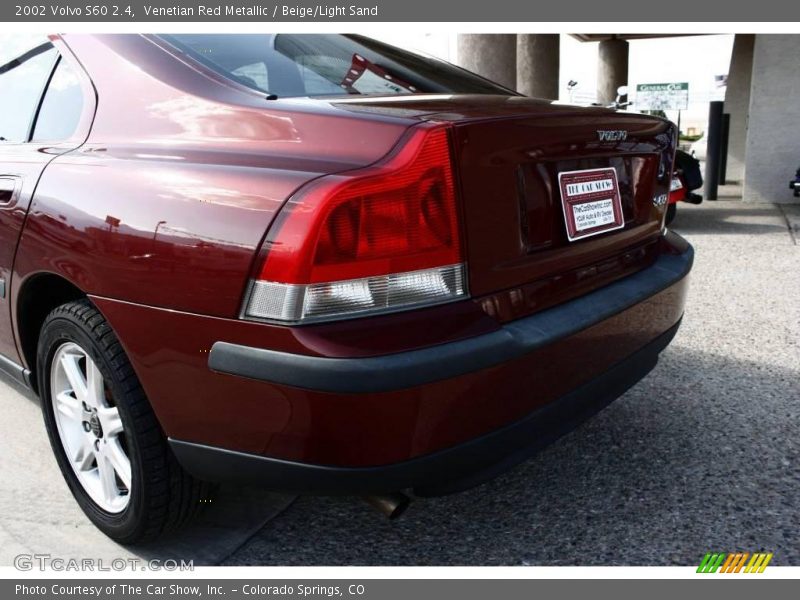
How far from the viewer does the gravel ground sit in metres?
2.18

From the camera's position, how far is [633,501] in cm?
241

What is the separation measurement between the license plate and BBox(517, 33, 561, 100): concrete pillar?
428 inches

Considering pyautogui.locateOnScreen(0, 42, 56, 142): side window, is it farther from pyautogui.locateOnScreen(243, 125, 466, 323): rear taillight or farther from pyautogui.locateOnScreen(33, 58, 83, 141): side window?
pyautogui.locateOnScreen(243, 125, 466, 323): rear taillight

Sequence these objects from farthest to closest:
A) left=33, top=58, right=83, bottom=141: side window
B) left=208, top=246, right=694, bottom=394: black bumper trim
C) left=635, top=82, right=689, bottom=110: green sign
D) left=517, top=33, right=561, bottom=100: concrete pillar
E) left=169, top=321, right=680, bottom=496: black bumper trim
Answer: left=517, top=33, right=561, bottom=100: concrete pillar, left=635, top=82, right=689, bottom=110: green sign, left=33, top=58, right=83, bottom=141: side window, left=169, top=321, right=680, bottom=496: black bumper trim, left=208, top=246, right=694, bottom=394: black bumper trim

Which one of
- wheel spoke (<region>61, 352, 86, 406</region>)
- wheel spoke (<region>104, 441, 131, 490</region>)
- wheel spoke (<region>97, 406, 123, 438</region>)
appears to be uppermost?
wheel spoke (<region>61, 352, 86, 406</region>)

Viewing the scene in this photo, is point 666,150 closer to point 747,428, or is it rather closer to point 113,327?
point 747,428

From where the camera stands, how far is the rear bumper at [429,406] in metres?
1.61

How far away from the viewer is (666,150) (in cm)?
264

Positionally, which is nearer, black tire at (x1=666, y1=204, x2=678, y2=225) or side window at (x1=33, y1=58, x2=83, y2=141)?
side window at (x1=33, y1=58, x2=83, y2=141)

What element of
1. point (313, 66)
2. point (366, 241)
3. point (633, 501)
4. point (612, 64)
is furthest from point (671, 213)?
point (612, 64)

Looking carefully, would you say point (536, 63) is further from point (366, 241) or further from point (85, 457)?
point (366, 241)

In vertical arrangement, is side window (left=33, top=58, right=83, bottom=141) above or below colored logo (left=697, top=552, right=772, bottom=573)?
above

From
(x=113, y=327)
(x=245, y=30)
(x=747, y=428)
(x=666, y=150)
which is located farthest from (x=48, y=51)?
(x=747, y=428)

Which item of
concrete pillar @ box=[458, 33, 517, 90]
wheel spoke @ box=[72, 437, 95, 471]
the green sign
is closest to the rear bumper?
wheel spoke @ box=[72, 437, 95, 471]
